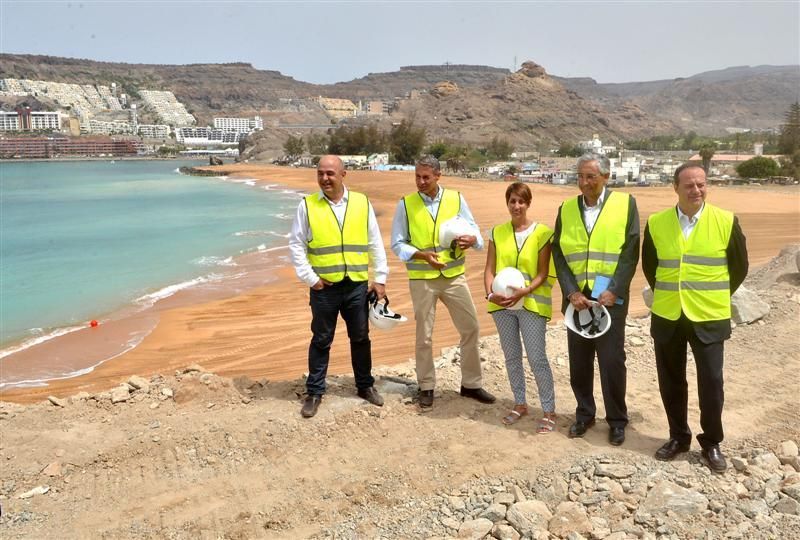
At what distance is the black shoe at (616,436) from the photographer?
176 inches

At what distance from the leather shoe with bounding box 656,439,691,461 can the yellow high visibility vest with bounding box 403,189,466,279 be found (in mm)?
1918

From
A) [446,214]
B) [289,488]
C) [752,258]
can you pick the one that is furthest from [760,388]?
[752,258]

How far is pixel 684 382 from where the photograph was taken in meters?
4.31

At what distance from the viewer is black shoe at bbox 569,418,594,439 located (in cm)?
459

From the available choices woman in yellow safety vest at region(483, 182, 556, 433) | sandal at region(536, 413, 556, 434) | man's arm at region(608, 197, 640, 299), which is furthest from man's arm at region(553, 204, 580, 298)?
sandal at region(536, 413, 556, 434)

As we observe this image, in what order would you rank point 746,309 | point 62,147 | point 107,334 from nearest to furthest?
point 746,309 < point 107,334 < point 62,147

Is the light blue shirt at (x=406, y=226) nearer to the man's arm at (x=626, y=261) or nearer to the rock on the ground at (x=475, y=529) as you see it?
the man's arm at (x=626, y=261)

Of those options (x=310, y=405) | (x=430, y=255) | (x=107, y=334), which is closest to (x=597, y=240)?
(x=430, y=255)

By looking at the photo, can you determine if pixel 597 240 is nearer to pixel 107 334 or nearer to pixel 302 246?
pixel 302 246

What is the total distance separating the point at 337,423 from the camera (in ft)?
16.3

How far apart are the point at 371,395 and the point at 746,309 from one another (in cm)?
468

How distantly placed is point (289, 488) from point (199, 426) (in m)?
1.13

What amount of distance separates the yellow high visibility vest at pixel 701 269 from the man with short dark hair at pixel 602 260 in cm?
28

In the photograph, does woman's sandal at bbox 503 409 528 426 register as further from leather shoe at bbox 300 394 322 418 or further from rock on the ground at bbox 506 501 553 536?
leather shoe at bbox 300 394 322 418
